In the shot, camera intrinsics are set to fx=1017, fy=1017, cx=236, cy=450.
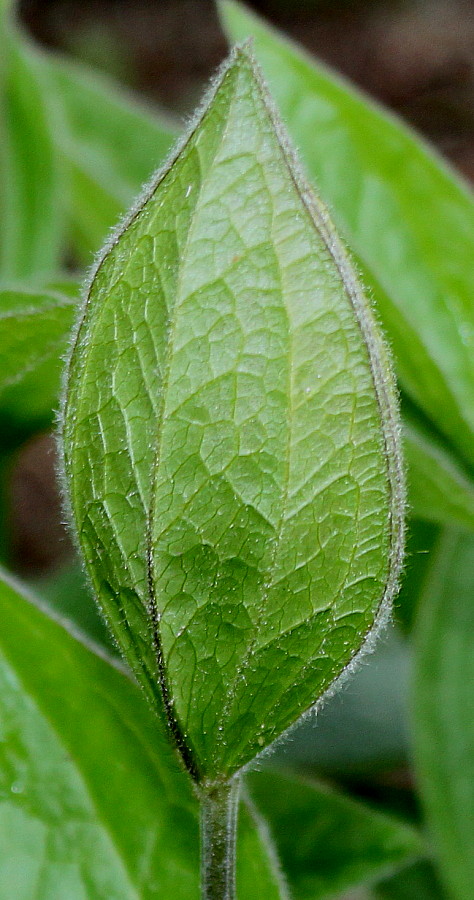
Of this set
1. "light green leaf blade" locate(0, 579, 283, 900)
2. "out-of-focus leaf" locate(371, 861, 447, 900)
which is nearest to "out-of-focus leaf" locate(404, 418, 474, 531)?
"light green leaf blade" locate(0, 579, 283, 900)

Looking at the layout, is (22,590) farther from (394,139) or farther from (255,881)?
(394,139)

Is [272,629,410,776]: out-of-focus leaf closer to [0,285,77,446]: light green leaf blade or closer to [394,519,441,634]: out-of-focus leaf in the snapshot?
[394,519,441,634]: out-of-focus leaf

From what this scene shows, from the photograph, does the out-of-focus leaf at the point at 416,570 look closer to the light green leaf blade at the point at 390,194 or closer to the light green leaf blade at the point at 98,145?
the light green leaf blade at the point at 390,194

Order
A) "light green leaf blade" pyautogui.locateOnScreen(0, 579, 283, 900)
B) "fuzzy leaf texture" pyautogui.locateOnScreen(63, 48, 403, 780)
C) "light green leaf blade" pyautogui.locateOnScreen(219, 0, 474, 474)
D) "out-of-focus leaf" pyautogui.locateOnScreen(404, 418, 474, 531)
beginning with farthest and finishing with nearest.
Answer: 1. "light green leaf blade" pyautogui.locateOnScreen(219, 0, 474, 474)
2. "out-of-focus leaf" pyautogui.locateOnScreen(404, 418, 474, 531)
3. "light green leaf blade" pyautogui.locateOnScreen(0, 579, 283, 900)
4. "fuzzy leaf texture" pyautogui.locateOnScreen(63, 48, 403, 780)

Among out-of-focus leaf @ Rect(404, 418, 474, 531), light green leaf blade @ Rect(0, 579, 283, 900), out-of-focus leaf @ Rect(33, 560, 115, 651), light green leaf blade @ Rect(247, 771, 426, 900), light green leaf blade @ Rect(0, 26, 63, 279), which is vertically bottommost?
light green leaf blade @ Rect(247, 771, 426, 900)

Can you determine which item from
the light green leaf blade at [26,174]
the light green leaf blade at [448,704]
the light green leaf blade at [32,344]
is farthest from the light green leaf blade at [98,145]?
the light green leaf blade at [448,704]

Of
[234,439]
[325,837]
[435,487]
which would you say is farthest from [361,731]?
[234,439]

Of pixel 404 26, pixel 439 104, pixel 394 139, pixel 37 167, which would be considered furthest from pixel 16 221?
pixel 404 26
